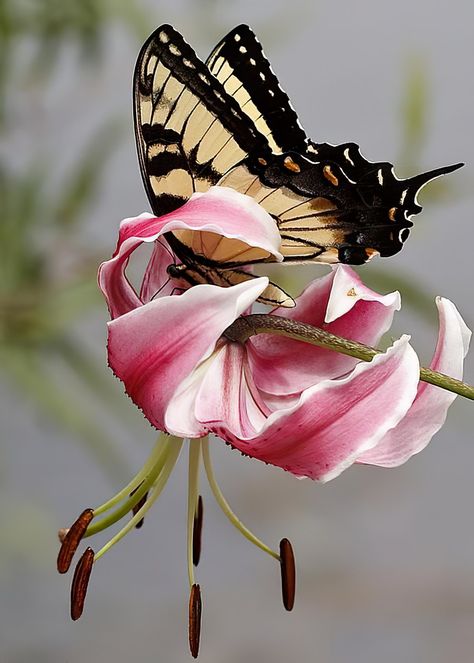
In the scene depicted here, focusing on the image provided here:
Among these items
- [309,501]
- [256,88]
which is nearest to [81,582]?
[256,88]

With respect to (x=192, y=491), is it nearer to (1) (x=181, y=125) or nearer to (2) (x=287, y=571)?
(2) (x=287, y=571)

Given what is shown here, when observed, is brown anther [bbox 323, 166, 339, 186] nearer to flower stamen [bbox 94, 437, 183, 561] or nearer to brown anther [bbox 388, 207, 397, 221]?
brown anther [bbox 388, 207, 397, 221]

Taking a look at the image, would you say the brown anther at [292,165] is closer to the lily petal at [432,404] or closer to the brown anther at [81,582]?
the lily petal at [432,404]

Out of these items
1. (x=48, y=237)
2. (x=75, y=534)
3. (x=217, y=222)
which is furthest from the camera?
(x=48, y=237)

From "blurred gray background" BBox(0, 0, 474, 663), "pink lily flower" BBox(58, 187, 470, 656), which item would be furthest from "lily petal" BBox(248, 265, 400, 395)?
"blurred gray background" BBox(0, 0, 474, 663)

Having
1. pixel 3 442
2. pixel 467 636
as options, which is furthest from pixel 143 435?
Result: pixel 467 636

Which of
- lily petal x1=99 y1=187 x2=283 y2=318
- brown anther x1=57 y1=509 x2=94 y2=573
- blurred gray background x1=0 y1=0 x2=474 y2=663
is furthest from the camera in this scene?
blurred gray background x1=0 y1=0 x2=474 y2=663

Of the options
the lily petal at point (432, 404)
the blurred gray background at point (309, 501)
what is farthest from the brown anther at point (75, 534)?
the blurred gray background at point (309, 501)
